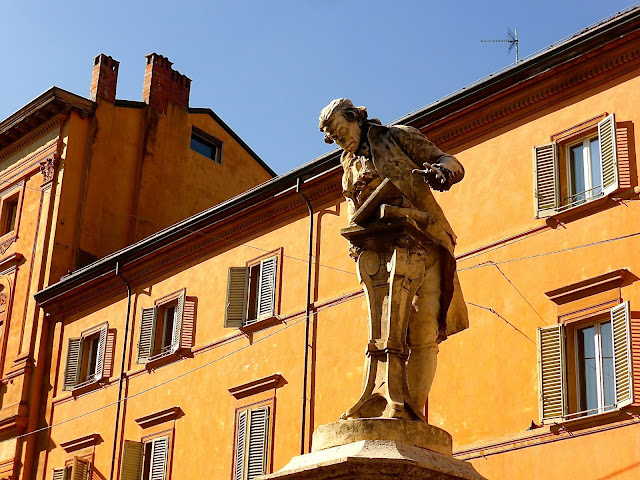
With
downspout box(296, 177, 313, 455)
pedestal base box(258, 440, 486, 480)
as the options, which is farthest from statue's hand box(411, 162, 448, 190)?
downspout box(296, 177, 313, 455)

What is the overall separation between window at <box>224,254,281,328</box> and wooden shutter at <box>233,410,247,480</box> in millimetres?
1904

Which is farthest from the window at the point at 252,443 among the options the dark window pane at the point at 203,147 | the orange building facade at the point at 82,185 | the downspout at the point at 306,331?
the dark window pane at the point at 203,147

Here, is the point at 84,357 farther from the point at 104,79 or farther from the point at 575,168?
the point at 575,168

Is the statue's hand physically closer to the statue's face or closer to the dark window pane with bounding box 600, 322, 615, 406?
the statue's face

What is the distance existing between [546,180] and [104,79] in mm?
16650

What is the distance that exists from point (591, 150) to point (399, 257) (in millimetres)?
11172

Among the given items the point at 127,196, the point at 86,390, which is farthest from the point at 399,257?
the point at 127,196

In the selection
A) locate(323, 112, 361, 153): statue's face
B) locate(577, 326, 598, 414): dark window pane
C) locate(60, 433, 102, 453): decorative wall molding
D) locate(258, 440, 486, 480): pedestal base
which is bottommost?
locate(258, 440, 486, 480): pedestal base

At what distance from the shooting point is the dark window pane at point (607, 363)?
16.6m

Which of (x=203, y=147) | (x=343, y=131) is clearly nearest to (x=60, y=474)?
(x=203, y=147)

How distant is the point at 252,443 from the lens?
2241cm

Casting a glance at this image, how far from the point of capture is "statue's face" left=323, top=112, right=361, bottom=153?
8.48 meters

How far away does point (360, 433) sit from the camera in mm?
7348

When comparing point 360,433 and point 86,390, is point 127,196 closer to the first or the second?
point 86,390
